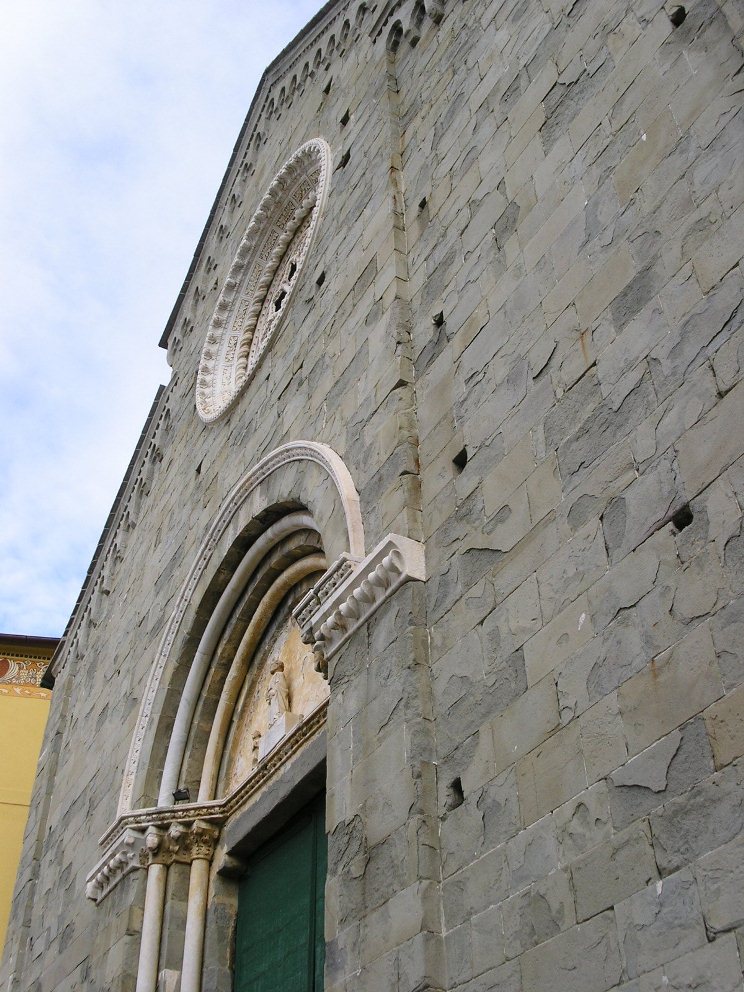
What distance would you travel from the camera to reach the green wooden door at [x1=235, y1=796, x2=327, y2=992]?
20.8 ft

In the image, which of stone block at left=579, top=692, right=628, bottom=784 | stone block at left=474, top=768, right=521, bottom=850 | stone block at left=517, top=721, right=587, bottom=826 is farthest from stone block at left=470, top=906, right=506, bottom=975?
stone block at left=579, top=692, right=628, bottom=784

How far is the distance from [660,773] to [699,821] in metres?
0.23

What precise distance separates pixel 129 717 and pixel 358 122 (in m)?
5.21

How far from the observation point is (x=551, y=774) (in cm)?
390

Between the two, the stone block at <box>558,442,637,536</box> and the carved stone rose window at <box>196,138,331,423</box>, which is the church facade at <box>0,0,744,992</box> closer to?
the stone block at <box>558,442,637,536</box>

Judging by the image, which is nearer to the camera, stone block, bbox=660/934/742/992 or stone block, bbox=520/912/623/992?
stone block, bbox=660/934/742/992

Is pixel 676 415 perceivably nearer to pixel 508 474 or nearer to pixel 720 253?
pixel 720 253

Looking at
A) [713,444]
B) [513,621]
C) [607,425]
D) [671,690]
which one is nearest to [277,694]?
[513,621]

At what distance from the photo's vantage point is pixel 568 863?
3.66 m

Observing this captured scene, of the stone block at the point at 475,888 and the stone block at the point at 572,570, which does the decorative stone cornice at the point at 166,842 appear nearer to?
the stone block at the point at 475,888

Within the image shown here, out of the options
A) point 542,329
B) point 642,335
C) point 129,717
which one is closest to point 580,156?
point 542,329

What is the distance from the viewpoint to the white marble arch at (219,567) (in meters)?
7.05

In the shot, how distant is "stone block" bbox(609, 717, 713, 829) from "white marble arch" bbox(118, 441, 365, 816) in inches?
129

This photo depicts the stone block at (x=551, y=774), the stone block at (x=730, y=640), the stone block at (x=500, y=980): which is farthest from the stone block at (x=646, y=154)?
the stone block at (x=500, y=980)
